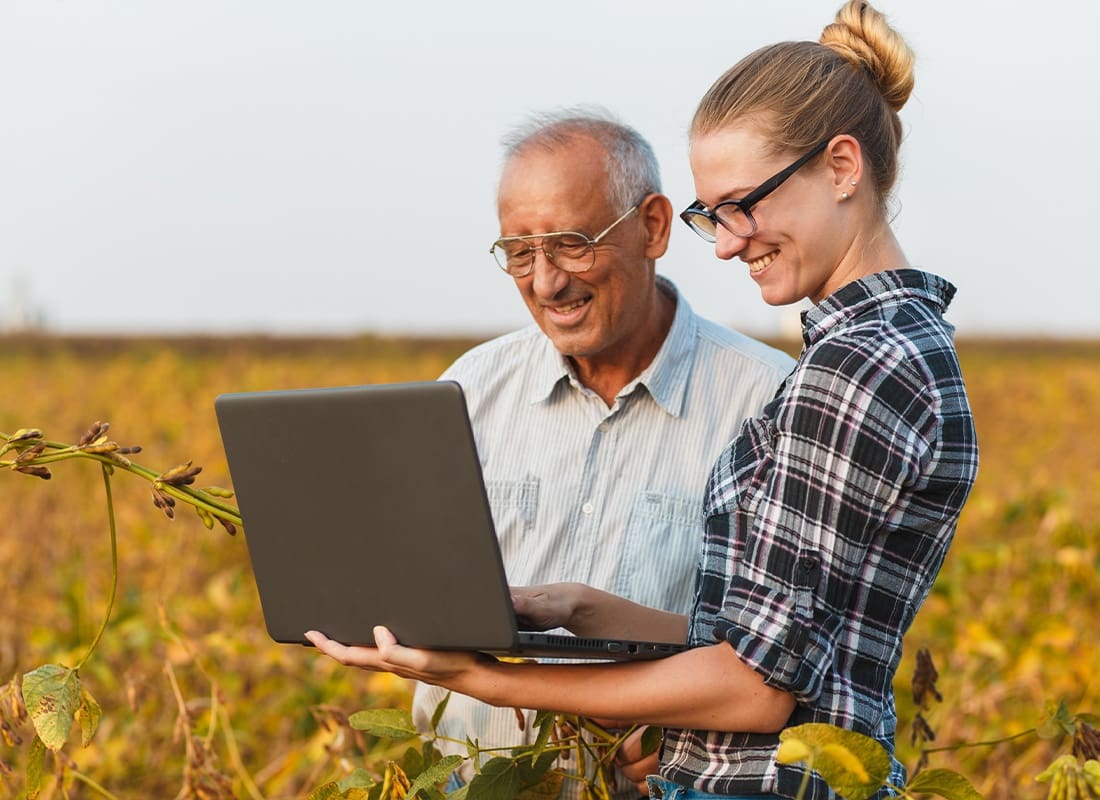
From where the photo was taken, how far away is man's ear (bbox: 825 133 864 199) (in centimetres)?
159

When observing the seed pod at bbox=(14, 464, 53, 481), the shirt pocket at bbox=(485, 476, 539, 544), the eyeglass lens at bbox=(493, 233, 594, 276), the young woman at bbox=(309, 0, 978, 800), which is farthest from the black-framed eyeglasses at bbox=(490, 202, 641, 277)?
the seed pod at bbox=(14, 464, 53, 481)

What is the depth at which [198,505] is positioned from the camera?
70.2 inches

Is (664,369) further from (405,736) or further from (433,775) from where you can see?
(433,775)

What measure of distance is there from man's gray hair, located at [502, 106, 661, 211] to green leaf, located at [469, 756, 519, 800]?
1.04m

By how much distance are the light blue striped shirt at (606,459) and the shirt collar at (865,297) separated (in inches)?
32.3

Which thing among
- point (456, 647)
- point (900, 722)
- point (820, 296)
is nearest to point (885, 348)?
point (820, 296)

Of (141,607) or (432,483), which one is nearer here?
(432,483)

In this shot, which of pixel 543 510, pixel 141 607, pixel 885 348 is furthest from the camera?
pixel 141 607

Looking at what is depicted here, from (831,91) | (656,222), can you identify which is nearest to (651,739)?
(831,91)

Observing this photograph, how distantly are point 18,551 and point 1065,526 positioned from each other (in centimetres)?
382

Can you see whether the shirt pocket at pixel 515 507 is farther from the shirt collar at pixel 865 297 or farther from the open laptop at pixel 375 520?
the shirt collar at pixel 865 297

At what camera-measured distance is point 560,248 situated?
2418 mm

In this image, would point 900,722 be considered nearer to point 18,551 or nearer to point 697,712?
point 697,712

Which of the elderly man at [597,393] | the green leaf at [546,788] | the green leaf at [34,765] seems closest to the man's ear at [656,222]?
the elderly man at [597,393]
